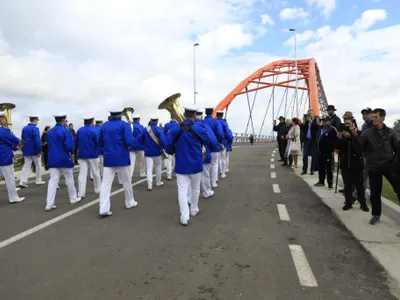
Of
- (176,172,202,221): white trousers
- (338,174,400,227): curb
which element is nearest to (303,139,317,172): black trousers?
(338,174,400,227): curb

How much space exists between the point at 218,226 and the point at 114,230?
1626 millimetres

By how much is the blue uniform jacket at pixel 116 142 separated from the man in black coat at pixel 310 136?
6385mm

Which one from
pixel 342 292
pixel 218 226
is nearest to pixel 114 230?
pixel 218 226

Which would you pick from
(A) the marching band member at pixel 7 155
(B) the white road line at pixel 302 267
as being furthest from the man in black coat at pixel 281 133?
(B) the white road line at pixel 302 267

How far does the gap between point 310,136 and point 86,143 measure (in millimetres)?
6837

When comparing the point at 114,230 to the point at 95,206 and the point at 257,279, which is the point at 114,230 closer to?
the point at 95,206

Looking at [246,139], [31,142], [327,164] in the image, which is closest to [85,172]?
[31,142]

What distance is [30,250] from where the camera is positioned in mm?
4688

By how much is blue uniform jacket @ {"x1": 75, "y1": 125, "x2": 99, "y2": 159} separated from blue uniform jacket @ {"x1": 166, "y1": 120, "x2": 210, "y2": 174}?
3038 millimetres

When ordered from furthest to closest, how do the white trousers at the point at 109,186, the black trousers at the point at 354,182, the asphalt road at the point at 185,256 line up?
the black trousers at the point at 354,182
the white trousers at the point at 109,186
the asphalt road at the point at 185,256

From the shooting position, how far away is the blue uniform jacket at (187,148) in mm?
6098

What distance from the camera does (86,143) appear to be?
848cm

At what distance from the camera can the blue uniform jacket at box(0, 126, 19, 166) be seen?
7809mm

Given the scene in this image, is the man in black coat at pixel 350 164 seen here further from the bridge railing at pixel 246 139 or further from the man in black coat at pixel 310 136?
the bridge railing at pixel 246 139
